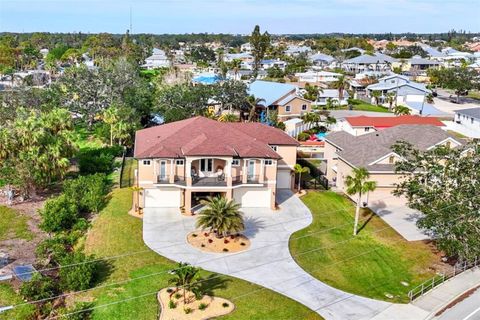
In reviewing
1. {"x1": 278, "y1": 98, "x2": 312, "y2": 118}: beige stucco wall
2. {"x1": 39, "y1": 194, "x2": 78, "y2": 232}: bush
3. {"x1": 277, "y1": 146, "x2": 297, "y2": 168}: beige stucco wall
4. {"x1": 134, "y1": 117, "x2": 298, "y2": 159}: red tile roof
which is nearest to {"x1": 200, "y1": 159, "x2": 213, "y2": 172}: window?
{"x1": 134, "y1": 117, "x2": 298, "y2": 159}: red tile roof

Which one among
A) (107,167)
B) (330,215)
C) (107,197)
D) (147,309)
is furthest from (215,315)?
(107,167)

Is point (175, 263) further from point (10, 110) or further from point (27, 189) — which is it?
point (10, 110)

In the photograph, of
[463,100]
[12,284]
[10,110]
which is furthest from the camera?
[463,100]

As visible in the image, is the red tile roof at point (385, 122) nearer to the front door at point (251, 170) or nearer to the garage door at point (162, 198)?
the front door at point (251, 170)

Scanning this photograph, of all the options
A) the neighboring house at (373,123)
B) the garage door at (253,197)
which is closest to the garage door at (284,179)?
the garage door at (253,197)

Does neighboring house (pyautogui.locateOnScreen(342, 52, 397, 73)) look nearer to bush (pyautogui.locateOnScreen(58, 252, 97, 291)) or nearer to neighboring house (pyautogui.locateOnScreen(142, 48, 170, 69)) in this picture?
neighboring house (pyautogui.locateOnScreen(142, 48, 170, 69))

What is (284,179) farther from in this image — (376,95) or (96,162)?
(376,95)
